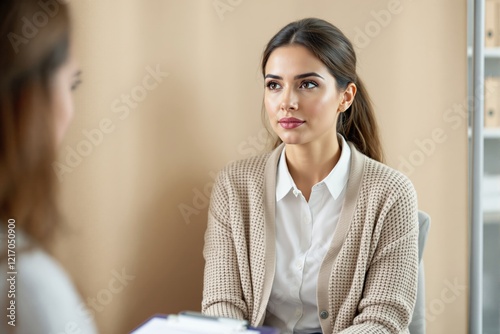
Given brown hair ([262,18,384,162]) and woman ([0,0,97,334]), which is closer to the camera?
woman ([0,0,97,334])

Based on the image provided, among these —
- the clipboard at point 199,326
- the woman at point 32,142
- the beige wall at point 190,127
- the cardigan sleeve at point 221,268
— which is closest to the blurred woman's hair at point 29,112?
the woman at point 32,142

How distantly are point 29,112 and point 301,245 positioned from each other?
94 centimetres

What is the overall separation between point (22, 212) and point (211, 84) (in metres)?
1.02

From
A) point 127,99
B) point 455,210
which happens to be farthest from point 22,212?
point 455,210

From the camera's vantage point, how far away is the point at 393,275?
4.74ft

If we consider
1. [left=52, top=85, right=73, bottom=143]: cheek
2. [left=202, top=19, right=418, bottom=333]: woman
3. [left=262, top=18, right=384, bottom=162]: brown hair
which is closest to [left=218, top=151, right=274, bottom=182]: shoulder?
[left=202, top=19, right=418, bottom=333]: woman

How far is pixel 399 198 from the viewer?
1484mm

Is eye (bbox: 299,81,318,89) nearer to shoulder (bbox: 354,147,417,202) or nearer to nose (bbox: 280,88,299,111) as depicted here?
nose (bbox: 280,88,299,111)

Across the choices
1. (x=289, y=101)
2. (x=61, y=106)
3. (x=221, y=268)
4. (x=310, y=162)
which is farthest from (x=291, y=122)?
(x=61, y=106)

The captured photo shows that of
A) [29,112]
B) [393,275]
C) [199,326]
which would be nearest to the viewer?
[29,112]

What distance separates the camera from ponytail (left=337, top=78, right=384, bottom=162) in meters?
1.67

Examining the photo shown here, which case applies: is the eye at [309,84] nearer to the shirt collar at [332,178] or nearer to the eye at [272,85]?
the eye at [272,85]

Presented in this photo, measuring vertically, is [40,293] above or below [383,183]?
below

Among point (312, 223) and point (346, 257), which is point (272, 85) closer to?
point (312, 223)
